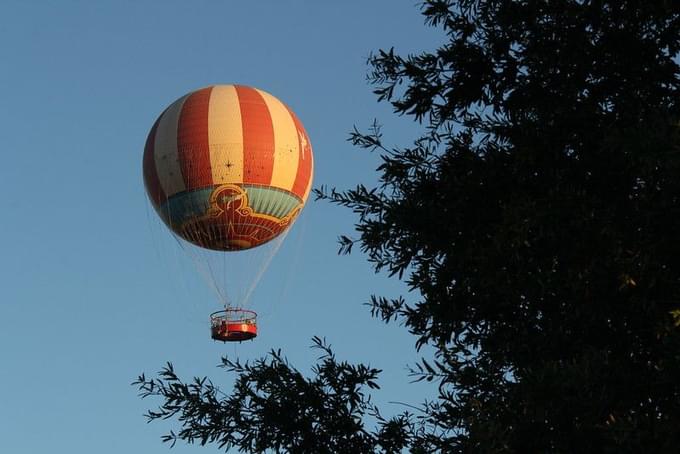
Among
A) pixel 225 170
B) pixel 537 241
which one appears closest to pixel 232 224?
pixel 225 170

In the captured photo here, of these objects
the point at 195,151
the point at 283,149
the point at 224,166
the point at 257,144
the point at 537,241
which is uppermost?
the point at 283,149

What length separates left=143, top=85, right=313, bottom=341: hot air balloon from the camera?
44031 millimetres

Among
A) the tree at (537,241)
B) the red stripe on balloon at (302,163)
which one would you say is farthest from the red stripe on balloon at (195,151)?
the tree at (537,241)

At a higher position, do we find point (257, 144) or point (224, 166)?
point (257, 144)

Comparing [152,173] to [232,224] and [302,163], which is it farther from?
[302,163]

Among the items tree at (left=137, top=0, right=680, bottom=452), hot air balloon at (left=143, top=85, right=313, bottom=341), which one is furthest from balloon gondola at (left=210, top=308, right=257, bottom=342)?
tree at (left=137, top=0, right=680, bottom=452)

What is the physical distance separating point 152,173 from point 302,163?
5266mm

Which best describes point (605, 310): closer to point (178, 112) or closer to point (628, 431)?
point (628, 431)

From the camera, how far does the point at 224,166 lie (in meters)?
44.1

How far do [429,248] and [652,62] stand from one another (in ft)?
9.91

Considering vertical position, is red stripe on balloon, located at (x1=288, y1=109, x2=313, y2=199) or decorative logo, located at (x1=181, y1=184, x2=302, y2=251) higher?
red stripe on balloon, located at (x1=288, y1=109, x2=313, y2=199)

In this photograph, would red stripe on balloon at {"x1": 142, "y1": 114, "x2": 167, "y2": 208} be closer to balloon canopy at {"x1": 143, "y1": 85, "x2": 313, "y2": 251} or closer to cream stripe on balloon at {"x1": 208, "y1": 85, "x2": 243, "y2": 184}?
balloon canopy at {"x1": 143, "y1": 85, "x2": 313, "y2": 251}

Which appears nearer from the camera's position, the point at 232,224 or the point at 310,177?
the point at 232,224

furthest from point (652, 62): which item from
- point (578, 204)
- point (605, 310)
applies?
point (605, 310)
